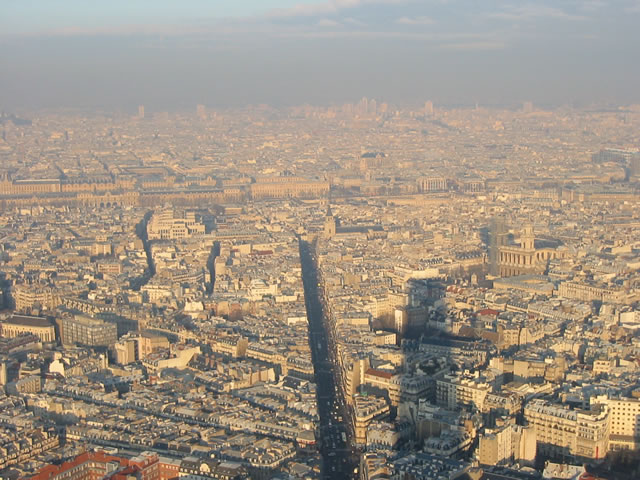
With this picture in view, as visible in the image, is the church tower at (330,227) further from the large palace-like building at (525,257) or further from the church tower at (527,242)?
the church tower at (527,242)

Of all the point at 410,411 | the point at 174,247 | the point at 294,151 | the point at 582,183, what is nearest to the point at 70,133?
the point at 294,151

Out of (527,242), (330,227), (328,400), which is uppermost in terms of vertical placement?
(527,242)

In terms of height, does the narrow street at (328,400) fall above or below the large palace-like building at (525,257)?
below

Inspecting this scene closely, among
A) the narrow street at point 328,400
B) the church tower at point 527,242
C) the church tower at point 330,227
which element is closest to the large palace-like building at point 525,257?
the church tower at point 527,242

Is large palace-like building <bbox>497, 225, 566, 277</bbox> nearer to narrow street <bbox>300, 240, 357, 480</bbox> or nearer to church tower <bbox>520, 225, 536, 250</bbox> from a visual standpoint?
church tower <bbox>520, 225, 536, 250</bbox>

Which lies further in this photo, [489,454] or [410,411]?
[410,411]

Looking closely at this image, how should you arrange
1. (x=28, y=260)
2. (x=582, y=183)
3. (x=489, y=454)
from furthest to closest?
(x=582, y=183) < (x=28, y=260) < (x=489, y=454)

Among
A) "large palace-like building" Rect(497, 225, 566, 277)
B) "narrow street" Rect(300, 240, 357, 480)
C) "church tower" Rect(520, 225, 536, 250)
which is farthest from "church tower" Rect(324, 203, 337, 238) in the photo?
"narrow street" Rect(300, 240, 357, 480)

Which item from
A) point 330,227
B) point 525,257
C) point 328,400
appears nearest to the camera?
point 328,400

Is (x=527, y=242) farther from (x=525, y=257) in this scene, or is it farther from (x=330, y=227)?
(x=330, y=227)

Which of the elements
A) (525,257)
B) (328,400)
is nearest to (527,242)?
(525,257)

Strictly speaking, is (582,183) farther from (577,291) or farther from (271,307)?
(271,307)
